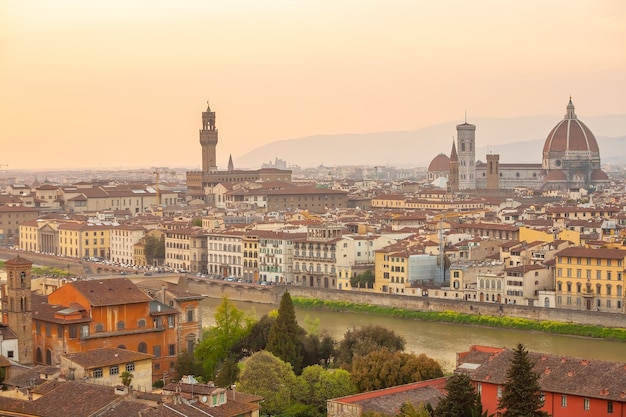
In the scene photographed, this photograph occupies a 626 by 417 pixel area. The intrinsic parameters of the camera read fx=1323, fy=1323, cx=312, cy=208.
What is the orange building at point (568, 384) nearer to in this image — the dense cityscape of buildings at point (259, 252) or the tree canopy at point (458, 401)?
the tree canopy at point (458, 401)

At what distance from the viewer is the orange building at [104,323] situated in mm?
Result: 17281

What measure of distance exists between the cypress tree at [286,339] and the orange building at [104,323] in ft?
4.82

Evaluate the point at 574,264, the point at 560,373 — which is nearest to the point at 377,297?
the point at 574,264

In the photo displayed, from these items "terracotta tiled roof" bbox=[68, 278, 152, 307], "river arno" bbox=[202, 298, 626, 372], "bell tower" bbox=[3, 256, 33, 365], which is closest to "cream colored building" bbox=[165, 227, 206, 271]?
"river arno" bbox=[202, 298, 626, 372]

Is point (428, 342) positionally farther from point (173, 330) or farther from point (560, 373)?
point (560, 373)

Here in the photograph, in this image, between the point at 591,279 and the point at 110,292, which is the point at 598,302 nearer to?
the point at 591,279

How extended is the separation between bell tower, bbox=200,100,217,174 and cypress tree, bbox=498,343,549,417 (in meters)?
56.0

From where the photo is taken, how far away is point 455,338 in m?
23.2

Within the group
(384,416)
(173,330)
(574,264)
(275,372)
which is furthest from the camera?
(574,264)

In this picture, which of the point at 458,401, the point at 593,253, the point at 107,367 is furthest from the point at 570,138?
the point at 458,401

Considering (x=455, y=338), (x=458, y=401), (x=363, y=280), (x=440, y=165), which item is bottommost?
(x=455, y=338)

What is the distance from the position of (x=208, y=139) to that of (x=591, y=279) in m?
44.3

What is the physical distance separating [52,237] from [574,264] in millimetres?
21985

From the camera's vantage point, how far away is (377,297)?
92.9ft
